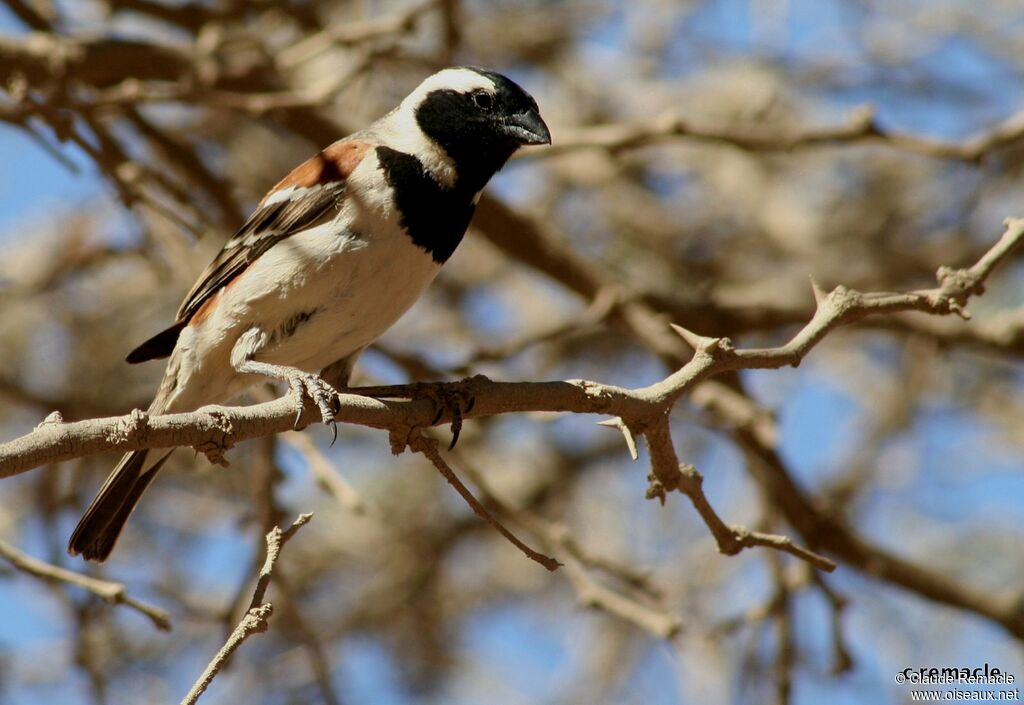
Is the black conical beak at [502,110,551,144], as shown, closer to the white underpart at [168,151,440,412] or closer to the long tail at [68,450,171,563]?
the white underpart at [168,151,440,412]

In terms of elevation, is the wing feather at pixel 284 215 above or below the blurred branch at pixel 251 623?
above

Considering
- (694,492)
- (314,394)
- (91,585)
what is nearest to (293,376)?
(314,394)

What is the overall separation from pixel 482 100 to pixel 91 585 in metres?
2.30

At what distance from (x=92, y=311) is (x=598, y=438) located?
10.8 feet

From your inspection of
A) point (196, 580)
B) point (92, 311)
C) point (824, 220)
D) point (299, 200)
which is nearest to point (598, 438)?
point (824, 220)

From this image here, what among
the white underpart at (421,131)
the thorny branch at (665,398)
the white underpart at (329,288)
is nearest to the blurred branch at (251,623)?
the thorny branch at (665,398)

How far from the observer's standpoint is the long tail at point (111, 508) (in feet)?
14.3

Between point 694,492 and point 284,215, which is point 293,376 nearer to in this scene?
point 284,215

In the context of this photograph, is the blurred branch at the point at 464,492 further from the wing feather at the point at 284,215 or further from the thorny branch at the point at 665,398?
the wing feather at the point at 284,215

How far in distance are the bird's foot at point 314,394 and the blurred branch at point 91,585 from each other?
0.73 metres

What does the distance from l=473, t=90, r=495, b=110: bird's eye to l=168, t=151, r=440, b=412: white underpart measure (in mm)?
538

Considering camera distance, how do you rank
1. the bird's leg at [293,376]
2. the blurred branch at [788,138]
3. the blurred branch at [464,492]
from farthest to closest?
1. the blurred branch at [788,138]
2. the bird's leg at [293,376]
3. the blurred branch at [464,492]

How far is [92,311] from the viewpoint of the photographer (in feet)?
25.3

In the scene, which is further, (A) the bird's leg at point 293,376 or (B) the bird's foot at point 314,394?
(A) the bird's leg at point 293,376
